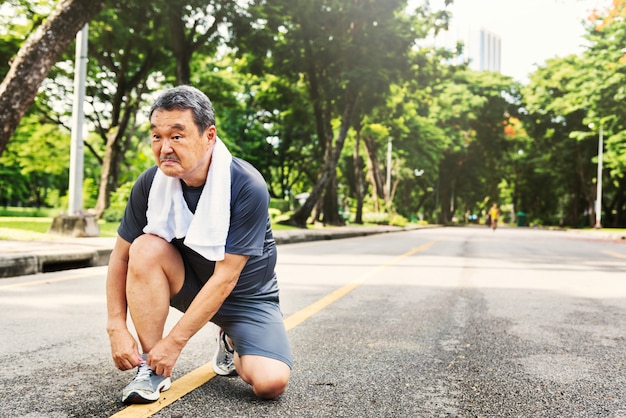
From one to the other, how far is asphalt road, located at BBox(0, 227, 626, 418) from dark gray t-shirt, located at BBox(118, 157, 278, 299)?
0.53 metres

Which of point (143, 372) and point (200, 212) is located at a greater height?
point (200, 212)

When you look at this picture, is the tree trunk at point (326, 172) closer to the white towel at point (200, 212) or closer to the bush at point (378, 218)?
the bush at point (378, 218)

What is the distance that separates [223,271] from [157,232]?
398 mm

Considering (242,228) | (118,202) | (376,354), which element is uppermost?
(118,202)

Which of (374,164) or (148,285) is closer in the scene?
(148,285)

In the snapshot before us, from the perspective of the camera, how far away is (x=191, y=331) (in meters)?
2.76

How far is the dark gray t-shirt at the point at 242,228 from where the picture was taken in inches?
112

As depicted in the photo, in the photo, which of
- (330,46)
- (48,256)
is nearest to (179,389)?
(48,256)

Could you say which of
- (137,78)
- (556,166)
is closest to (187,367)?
(137,78)

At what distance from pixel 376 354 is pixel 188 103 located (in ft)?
6.76

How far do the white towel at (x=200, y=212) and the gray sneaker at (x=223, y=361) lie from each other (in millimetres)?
716

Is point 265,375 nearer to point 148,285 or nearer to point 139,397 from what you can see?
point 139,397

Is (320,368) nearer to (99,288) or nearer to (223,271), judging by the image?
(223,271)

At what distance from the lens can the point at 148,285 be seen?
2.95 meters
